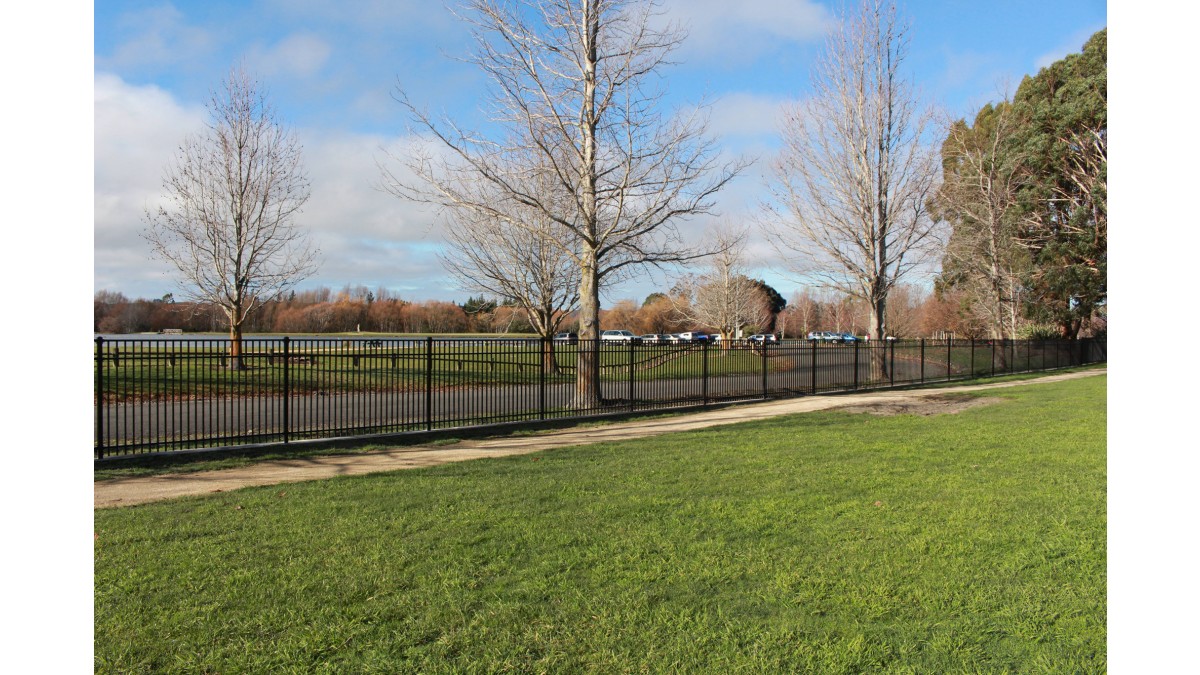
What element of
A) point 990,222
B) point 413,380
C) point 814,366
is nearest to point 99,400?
point 413,380

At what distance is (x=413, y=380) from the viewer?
15.3m

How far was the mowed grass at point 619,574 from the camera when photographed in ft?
11.8

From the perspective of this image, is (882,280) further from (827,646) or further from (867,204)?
(827,646)

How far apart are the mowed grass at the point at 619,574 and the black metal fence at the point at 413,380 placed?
161 inches

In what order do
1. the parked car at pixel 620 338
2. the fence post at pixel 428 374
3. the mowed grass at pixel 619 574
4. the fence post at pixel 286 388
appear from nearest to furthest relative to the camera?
the mowed grass at pixel 619 574 → the fence post at pixel 286 388 → the fence post at pixel 428 374 → the parked car at pixel 620 338

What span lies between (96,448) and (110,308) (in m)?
27.5

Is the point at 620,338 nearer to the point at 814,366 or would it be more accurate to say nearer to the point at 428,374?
the point at 814,366

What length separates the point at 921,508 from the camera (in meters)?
6.38

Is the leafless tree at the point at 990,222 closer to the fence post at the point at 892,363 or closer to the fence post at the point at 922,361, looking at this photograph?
the fence post at the point at 922,361

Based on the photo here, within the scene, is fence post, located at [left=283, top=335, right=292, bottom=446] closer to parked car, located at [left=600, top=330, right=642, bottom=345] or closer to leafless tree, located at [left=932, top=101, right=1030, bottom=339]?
parked car, located at [left=600, top=330, right=642, bottom=345]

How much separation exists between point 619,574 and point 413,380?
37.6 ft

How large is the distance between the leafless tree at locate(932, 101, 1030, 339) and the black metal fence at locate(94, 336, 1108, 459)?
937cm

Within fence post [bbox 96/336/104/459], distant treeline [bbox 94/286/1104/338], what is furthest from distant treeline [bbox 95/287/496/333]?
fence post [bbox 96/336/104/459]

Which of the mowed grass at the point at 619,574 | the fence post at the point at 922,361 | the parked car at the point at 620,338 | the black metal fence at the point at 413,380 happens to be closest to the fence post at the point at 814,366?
the black metal fence at the point at 413,380
